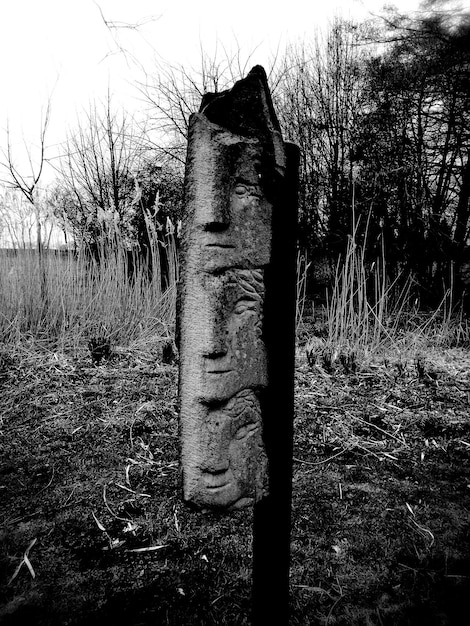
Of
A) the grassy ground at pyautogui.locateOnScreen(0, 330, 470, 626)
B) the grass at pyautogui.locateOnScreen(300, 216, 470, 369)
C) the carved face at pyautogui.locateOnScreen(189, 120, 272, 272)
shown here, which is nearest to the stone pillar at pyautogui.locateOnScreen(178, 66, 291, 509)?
the carved face at pyautogui.locateOnScreen(189, 120, 272, 272)

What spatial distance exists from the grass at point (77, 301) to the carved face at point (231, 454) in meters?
2.51

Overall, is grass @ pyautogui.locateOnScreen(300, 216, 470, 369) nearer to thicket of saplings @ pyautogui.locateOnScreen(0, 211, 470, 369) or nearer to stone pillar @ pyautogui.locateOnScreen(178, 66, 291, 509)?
thicket of saplings @ pyautogui.locateOnScreen(0, 211, 470, 369)

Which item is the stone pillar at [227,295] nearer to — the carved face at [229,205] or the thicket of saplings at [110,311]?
the carved face at [229,205]

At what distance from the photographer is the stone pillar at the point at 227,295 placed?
2.54ft

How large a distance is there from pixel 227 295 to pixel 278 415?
10.0 inches

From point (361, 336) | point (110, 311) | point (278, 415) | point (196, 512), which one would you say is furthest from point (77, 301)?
point (278, 415)

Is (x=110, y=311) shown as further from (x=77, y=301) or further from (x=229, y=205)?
(x=229, y=205)

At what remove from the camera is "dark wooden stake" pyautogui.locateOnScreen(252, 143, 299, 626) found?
84 centimetres

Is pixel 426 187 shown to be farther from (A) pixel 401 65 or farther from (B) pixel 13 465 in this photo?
(B) pixel 13 465

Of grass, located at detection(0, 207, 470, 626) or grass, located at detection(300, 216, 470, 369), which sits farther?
grass, located at detection(300, 216, 470, 369)

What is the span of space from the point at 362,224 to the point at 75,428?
3874mm

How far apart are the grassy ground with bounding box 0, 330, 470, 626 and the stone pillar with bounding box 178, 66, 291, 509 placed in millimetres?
422

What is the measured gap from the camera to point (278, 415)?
0.86 metres

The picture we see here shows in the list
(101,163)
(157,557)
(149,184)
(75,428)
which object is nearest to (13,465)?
(75,428)
